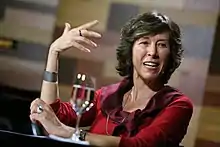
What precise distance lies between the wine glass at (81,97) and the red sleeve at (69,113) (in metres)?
0.01

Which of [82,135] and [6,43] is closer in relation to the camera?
[82,135]

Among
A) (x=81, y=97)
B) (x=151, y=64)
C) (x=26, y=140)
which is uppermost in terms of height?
(x=151, y=64)

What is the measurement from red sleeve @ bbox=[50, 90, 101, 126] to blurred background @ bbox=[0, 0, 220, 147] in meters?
0.02

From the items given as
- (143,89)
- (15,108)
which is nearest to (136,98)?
(143,89)

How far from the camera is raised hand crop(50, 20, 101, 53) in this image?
1.26m

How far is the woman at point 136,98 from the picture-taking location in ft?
3.86

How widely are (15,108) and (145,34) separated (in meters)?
0.44

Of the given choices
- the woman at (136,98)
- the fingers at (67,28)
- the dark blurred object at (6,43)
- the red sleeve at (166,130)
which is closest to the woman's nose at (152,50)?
the woman at (136,98)

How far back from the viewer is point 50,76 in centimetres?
129

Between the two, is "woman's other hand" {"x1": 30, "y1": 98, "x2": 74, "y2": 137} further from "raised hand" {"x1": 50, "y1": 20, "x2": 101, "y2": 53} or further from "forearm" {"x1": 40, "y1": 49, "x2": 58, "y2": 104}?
"raised hand" {"x1": 50, "y1": 20, "x2": 101, "y2": 53}

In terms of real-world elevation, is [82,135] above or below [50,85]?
below

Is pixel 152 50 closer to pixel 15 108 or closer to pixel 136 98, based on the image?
pixel 136 98

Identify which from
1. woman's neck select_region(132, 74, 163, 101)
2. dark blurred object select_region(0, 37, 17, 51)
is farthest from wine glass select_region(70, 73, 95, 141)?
dark blurred object select_region(0, 37, 17, 51)

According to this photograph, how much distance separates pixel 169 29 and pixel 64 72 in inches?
12.5
